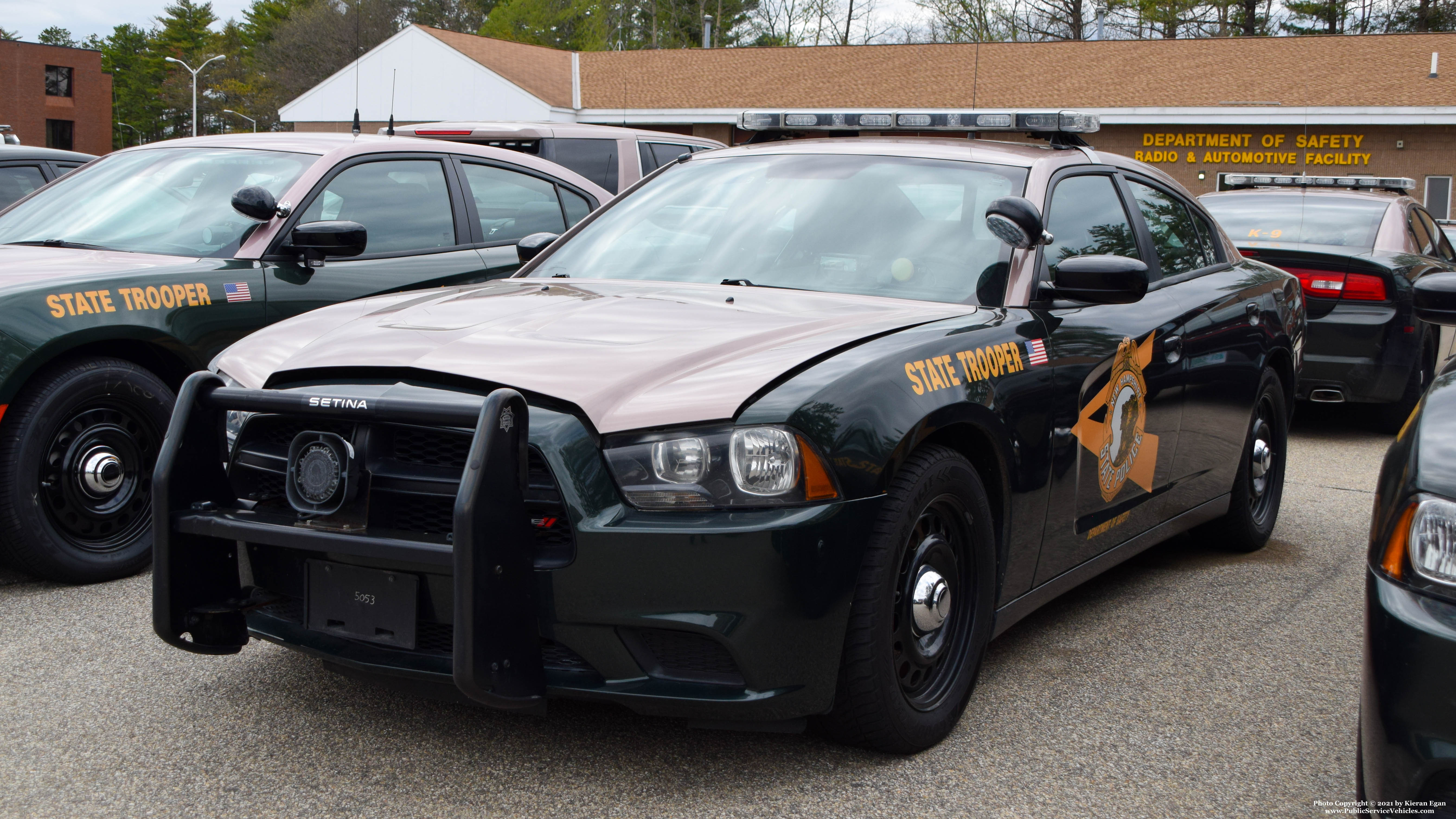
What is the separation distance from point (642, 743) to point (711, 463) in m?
0.92

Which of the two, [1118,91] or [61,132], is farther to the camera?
[61,132]

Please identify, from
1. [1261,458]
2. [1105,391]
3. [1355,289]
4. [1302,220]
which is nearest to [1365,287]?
[1355,289]

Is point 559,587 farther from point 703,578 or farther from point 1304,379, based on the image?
point 1304,379

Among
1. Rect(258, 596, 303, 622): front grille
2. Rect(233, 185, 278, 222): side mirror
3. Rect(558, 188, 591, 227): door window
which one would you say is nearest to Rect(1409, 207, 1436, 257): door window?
Rect(558, 188, 591, 227): door window

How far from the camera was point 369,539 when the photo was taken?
2617mm

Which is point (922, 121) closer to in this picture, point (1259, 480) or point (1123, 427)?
point (1123, 427)

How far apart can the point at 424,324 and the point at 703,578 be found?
108 centimetres

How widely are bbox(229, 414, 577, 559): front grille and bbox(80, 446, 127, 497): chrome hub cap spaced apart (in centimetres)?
206

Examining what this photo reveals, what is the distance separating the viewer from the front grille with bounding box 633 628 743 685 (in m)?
2.67

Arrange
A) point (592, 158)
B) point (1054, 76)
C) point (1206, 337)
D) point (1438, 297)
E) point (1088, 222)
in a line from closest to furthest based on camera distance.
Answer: point (1438, 297), point (1088, 222), point (1206, 337), point (592, 158), point (1054, 76)

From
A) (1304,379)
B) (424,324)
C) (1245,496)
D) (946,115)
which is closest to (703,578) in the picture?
(424,324)

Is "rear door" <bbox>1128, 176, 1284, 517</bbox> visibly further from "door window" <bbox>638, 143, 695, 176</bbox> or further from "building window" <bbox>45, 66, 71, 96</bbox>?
"building window" <bbox>45, 66, 71, 96</bbox>

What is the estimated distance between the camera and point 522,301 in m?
3.50

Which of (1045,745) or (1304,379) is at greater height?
(1304,379)
